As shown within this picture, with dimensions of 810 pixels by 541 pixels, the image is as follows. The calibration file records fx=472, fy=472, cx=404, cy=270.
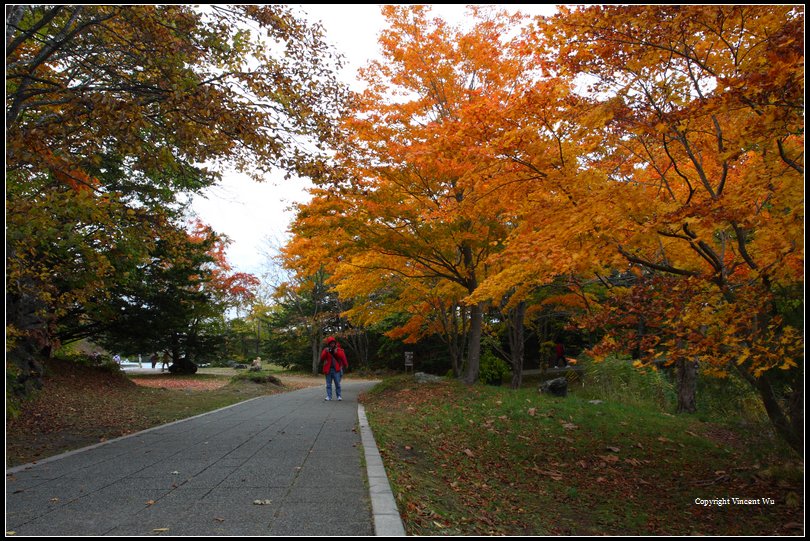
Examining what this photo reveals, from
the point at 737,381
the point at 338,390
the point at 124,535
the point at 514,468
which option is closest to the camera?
the point at 124,535

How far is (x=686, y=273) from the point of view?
561 centimetres

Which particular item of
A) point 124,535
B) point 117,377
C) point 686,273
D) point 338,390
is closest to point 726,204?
point 686,273

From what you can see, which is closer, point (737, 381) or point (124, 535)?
point (124, 535)

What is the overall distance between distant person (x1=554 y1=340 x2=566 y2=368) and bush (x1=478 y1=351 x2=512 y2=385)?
247cm

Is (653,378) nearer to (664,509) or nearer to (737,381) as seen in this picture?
(737,381)

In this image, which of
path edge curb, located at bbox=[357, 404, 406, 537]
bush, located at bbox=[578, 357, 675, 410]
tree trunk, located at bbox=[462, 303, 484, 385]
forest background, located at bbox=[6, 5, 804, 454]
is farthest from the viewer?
tree trunk, located at bbox=[462, 303, 484, 385]

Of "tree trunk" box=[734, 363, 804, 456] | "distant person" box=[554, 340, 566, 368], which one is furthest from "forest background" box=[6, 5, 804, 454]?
"distant person" box=[554, 340, 566, 368]

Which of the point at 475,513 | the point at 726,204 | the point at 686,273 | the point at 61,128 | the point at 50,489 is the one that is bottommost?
the point at 475,513

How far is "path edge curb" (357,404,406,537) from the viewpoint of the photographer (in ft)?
10.9

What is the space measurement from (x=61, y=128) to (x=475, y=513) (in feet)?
22.6

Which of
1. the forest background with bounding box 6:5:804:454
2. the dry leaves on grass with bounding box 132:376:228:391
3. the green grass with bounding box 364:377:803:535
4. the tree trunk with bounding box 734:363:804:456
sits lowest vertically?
the dry leaves on grass with bounding box 132:376:228:391

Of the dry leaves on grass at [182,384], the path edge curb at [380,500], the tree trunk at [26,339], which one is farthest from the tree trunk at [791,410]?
the dry leaves on grass at [182,384]

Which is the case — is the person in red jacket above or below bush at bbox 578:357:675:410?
above

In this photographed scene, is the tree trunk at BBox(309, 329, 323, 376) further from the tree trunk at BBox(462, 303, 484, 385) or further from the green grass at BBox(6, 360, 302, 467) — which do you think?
the tree trunk at BBox(462, 303, 484, 385)
